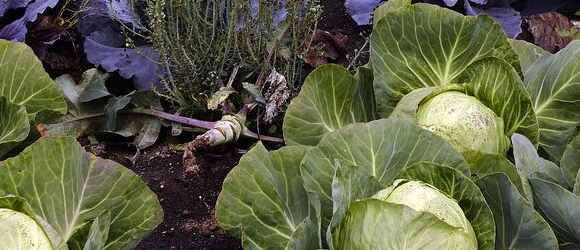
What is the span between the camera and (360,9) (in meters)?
3.83

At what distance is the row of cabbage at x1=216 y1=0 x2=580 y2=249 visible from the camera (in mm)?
1688

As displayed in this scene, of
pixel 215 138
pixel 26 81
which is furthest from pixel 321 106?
pixel 26 81

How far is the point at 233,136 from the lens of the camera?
296 cm

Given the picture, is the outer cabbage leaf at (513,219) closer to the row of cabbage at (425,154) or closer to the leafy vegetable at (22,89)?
the row of cabbage at (425,154)

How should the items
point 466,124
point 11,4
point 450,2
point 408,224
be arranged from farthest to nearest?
point 450,2, point 11,4, point 466,124, point 408,224

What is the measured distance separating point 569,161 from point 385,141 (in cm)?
54

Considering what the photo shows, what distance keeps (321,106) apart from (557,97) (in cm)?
73

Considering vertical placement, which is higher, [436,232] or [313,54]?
[436,232]

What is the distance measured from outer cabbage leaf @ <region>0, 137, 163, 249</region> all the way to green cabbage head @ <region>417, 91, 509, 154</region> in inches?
32.8

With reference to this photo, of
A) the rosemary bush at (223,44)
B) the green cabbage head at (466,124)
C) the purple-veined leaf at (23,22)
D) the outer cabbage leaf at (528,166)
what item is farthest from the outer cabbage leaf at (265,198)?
the purple-veined leaf at (23,22)

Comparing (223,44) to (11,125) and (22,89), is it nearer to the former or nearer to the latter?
(22,89)

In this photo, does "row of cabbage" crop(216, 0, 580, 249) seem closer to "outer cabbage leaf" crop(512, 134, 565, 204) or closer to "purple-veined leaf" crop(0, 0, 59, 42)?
"outer cabbage leaf" crop(512, 134, 565, 204)

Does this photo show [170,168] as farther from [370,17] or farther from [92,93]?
[370,17]

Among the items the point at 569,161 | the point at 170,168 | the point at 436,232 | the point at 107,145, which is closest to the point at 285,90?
the point at 170,168
